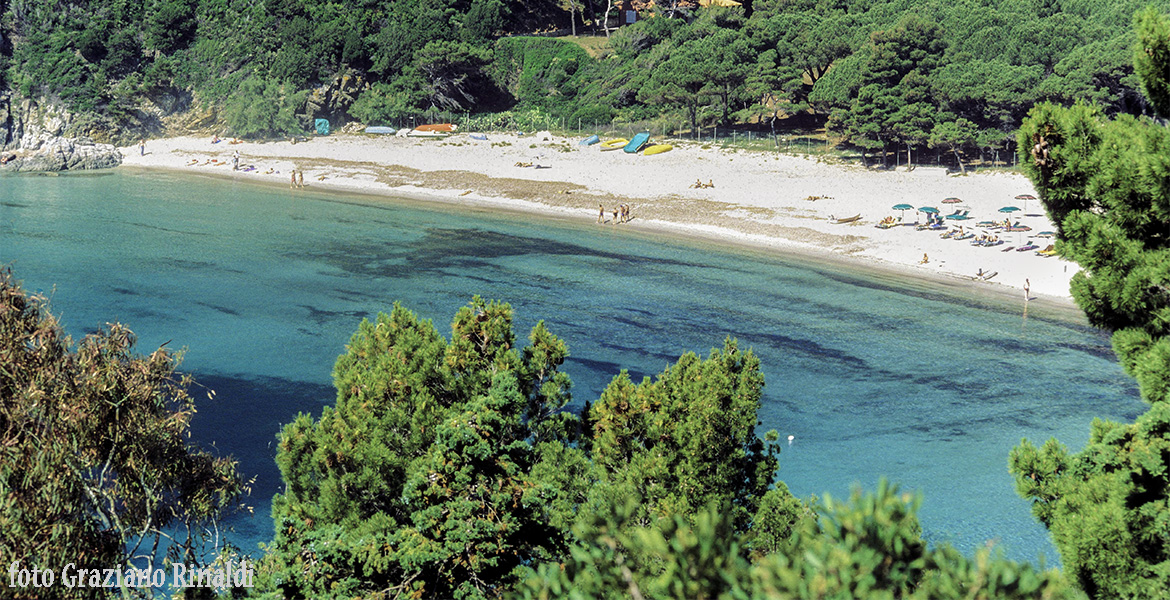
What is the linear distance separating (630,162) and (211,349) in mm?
45368

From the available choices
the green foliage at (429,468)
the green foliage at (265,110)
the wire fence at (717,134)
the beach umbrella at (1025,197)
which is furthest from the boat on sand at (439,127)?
the green foliage at (429,468)

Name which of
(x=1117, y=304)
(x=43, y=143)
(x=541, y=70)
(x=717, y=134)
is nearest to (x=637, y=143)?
(x=717, y=134)

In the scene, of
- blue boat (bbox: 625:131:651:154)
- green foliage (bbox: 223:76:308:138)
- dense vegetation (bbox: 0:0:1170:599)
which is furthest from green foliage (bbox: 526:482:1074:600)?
green foliage (bbox: 223:76:308:138)

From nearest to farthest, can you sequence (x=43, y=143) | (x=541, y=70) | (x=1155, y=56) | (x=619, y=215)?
(x=1155, y=56), (x=619, y=215), (x=541, y=70), (x=43, y=143)

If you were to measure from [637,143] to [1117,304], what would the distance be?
223 feet

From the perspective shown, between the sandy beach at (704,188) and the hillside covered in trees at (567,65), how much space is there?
16.0ft

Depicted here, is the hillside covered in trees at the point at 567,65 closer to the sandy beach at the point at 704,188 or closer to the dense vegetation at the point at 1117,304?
the sandy beach at the point at 704,188

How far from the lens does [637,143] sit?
260 ft

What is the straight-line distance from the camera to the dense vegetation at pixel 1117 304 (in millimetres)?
11242

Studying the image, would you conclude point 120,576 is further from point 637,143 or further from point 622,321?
point 637,143

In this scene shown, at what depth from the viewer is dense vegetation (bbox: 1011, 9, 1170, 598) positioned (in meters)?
11.2

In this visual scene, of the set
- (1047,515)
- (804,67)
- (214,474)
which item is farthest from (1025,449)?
(804,67)

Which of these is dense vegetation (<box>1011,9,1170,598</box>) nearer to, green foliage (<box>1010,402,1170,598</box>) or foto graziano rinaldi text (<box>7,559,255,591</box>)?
green foliage (<box>1010,402,1170,598</box>)

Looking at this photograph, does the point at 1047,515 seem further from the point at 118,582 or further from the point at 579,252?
the point at 579,252
